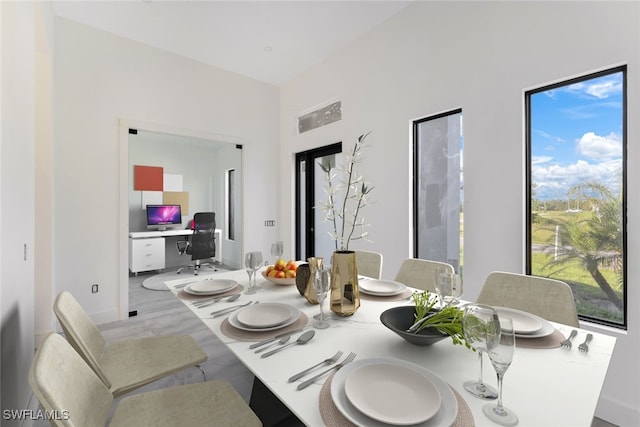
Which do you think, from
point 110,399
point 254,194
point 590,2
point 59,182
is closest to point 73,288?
point 59,182

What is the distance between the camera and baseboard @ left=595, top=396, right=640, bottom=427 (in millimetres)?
1583

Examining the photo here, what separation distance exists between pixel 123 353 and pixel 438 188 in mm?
2557

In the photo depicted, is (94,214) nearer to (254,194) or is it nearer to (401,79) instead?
(254,194)

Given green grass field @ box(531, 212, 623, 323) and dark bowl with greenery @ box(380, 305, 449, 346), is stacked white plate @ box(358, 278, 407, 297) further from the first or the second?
green grass field @ box(531, 212, 623, 323)

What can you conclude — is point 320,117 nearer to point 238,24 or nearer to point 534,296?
point 238,24

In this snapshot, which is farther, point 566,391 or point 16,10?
point 16,10

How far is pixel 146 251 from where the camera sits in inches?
201

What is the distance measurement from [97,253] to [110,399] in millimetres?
2548

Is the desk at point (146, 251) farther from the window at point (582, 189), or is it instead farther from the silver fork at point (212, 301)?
the window at point (582, 189)

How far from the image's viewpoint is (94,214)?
298 centimetres

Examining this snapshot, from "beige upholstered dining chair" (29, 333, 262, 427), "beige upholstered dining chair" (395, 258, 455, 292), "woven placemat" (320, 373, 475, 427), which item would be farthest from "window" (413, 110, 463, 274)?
"beige upholstered dining chair" (29, 333, 262, 427)

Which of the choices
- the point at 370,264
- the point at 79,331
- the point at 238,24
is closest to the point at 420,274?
the point at 370,264

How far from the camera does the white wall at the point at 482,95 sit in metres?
1.63

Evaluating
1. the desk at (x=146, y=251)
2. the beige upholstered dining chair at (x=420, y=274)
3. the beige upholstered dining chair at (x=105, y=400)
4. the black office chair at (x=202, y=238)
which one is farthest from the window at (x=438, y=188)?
the desk at (x=146, y=251)
